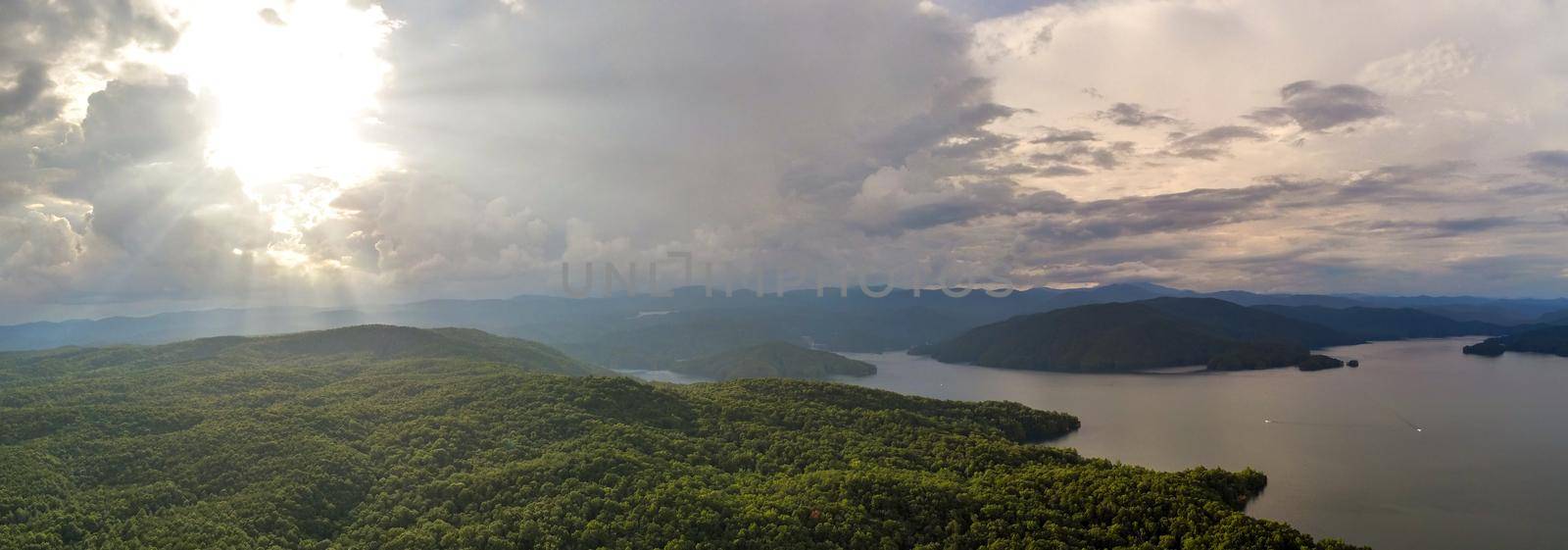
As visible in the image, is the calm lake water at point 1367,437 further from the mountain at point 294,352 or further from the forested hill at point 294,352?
the mountain at point 294,352

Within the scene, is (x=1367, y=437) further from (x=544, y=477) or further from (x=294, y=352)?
(x=294, y=352)

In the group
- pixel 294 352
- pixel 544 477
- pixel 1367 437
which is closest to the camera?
pixel 544 477

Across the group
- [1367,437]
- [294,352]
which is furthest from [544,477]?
[1367,437]

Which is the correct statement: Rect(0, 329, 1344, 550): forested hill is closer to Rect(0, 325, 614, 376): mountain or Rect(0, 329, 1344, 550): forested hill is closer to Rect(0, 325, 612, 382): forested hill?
Rect(0, 325, 614, 376): mountain

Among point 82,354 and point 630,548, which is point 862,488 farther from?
point 82,354

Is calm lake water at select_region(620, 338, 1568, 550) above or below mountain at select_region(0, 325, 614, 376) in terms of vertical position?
below

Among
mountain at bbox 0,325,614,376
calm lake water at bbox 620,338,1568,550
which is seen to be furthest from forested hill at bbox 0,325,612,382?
calm lake water at bbox 620,338,1568,550

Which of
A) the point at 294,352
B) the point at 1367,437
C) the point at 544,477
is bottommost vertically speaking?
the point at 1367,437
